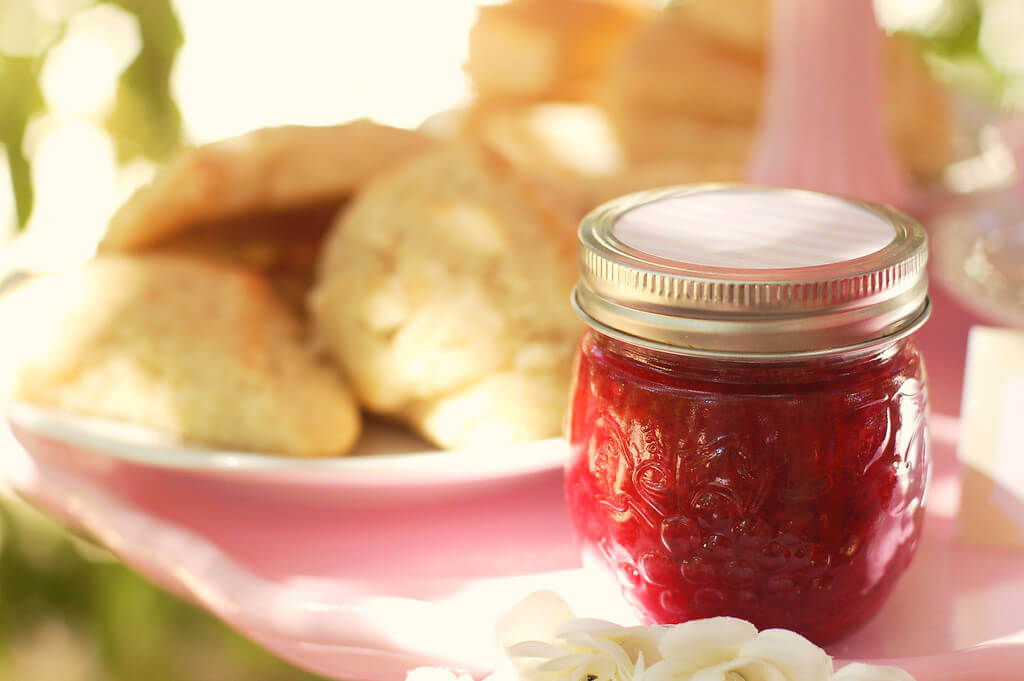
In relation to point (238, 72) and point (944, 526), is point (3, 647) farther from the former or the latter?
point (944, 526)

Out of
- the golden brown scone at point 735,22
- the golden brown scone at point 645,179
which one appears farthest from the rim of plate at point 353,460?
the golden brown scone at point 735,22

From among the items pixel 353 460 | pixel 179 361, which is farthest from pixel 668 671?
pixel 179 361

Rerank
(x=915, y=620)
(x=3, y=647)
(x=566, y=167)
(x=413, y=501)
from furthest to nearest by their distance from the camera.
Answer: (x=3, y=647) → (x=566, y=167) → (x=413, y=501) → (x=915, y=620)

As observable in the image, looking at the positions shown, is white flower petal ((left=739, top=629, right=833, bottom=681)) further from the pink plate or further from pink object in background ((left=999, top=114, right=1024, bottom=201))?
pink object in background ((left=999, top=114, right=1024, bottom=201))

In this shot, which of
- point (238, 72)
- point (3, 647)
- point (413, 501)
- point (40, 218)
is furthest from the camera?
point (238, 72)

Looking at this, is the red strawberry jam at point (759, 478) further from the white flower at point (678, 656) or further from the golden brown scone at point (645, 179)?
the golden brown scone at point (645, 179)

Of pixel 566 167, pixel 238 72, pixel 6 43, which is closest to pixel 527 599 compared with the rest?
pixel 566 167

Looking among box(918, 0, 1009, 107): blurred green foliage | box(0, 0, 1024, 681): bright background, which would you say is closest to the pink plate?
box(0, 0, 1024, 681): bright background
